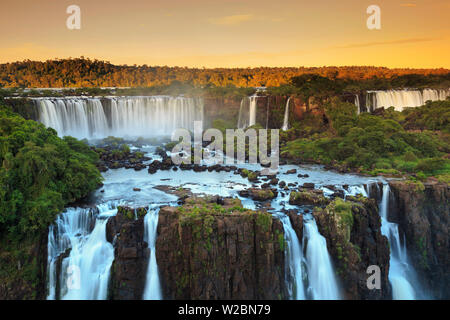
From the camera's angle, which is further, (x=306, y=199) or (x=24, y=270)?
(x=306, y=199)

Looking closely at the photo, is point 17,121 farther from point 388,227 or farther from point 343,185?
point 388,227

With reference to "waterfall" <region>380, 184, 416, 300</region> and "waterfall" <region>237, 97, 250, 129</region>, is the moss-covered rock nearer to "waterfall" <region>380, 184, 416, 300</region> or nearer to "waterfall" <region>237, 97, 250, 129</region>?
"waterfall" <region>380, 184, 416, 300</region>

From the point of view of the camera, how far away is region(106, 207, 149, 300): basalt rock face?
46.8ft

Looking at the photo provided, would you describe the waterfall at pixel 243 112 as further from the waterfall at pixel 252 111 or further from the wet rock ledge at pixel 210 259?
the wet rock ledge at pixel 210 259

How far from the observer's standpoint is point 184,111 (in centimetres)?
4131

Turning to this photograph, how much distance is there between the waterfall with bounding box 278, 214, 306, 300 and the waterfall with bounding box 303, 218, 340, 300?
0.33m

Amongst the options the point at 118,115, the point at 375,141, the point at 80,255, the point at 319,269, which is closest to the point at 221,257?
the point at 319,269

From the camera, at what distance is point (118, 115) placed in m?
37.7

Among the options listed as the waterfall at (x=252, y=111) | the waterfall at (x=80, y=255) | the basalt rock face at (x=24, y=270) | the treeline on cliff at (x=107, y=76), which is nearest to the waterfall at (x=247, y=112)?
the waterfall at (x=252, y=111)

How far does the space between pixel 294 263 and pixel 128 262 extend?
636 cm

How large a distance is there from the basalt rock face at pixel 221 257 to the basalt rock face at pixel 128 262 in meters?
0.72

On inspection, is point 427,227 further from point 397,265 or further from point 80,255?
point 80,255
